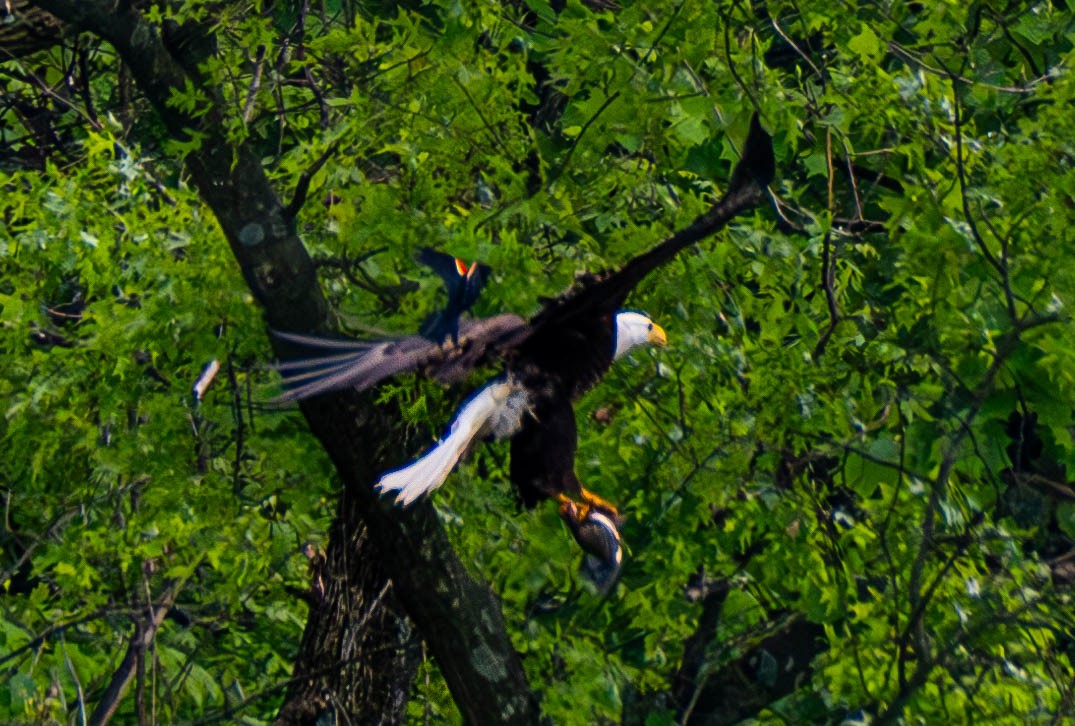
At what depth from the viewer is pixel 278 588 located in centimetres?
490

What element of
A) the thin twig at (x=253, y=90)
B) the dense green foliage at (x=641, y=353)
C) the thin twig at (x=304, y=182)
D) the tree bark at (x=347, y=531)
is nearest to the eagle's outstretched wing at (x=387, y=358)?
the dense green foliage at (x=641, y=353)

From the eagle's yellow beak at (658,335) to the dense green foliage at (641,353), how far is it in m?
0.05

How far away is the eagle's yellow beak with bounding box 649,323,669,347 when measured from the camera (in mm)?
4539

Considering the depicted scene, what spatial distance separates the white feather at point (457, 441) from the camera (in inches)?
146

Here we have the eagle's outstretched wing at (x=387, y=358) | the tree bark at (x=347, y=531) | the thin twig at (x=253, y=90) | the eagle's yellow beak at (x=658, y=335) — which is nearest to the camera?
the eagle's outstretched wing at (x=387, y=358)

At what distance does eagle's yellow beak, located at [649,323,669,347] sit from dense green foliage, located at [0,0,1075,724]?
5 cm

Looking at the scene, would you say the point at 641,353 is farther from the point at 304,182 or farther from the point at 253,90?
the point at 253,90

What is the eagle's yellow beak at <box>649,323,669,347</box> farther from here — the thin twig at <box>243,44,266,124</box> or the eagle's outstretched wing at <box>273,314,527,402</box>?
the thin twig at <box>243,44,266,124</box>

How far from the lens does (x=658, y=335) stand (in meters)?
4.56

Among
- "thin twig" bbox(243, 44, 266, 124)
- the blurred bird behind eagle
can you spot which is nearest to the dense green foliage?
"thin twig" bbox(243, 44, 266, 124)

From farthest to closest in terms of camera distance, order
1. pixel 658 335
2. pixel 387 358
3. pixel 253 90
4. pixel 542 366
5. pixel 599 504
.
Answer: pixel 253 90
pixel 658 335
pixel 599 504
pixel 542 366
pixel 387 358

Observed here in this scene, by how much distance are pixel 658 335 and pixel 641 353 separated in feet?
0.54

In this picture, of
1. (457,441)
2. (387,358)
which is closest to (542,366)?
(457,441)

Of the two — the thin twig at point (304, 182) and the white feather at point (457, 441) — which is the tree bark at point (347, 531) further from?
the white feather at point (457, 441)
